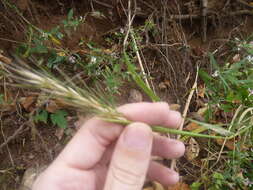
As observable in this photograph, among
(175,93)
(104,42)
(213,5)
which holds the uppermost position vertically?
(213,5)

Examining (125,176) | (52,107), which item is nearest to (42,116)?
(52,107)

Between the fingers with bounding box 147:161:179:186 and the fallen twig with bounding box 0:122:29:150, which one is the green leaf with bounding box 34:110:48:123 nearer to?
the fallen twig with bounding box 0:122:29:150


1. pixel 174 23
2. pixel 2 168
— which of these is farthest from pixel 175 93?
pixel 2 168

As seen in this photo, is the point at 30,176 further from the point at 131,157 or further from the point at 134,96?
the point at 131,157

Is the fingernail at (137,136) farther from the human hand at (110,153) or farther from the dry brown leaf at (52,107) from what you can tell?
the dry brown leaf at (52,107)

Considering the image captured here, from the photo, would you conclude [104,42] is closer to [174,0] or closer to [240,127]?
[174,0]
